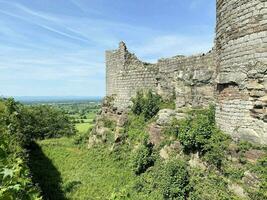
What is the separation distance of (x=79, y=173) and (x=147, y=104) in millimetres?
4918

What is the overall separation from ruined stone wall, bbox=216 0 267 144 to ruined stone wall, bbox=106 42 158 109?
25.7 feet

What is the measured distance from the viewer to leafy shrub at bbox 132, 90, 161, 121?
17.4 m

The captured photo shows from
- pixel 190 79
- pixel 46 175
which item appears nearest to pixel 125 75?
pixel 190 79

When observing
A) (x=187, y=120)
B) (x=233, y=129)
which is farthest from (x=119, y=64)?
(x=233, y=129)

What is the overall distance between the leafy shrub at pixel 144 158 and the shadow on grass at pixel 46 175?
141 inches

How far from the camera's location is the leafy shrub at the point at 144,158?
14.6 m

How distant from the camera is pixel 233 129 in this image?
32.1 feet

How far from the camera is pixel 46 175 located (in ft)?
64.0

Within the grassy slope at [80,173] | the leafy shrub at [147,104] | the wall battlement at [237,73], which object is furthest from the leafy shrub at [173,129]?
the leafy shrub at [147,104]

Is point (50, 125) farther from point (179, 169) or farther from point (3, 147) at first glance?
point (3, 147)

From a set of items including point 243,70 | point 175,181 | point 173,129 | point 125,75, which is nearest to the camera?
point 243,70

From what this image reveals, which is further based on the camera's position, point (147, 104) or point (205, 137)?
point (147, 104)

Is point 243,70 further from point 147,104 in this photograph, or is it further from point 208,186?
point 147,104

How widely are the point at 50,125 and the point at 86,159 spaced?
103ft
